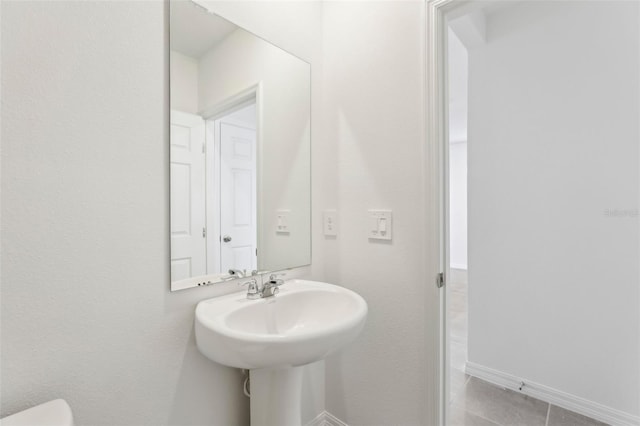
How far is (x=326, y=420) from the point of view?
151 centimetres

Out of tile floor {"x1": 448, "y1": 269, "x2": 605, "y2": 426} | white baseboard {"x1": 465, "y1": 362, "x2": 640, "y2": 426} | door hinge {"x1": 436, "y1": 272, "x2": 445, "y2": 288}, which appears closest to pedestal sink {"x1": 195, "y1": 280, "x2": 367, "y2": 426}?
door hinge {"x1": 436, "y1": 272, "x2": 445, "y2": 288}

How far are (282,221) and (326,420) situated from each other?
105cm

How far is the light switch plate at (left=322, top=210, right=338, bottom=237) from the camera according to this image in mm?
1477

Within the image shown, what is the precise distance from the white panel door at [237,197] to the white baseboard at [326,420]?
34.2 inches

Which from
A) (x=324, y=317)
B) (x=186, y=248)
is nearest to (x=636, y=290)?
(x=324, y=317)

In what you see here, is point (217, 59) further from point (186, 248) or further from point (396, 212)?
point (396, 212)

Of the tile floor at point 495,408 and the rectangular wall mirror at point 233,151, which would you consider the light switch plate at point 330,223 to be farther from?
the tile floor at point 495,408

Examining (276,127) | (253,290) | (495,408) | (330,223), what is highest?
(276,127)

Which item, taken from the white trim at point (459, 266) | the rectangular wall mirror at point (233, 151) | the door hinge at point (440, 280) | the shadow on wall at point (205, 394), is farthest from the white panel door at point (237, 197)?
the white trim at point (459, 266)

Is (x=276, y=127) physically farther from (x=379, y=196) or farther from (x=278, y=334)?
(x=278, y=334)

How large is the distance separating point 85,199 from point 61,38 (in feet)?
1.42

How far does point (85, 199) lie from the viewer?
82 cm

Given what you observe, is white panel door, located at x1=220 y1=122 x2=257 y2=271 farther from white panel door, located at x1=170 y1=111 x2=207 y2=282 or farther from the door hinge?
the door hinge

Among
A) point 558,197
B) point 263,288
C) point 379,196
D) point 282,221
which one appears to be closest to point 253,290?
point 263,288
